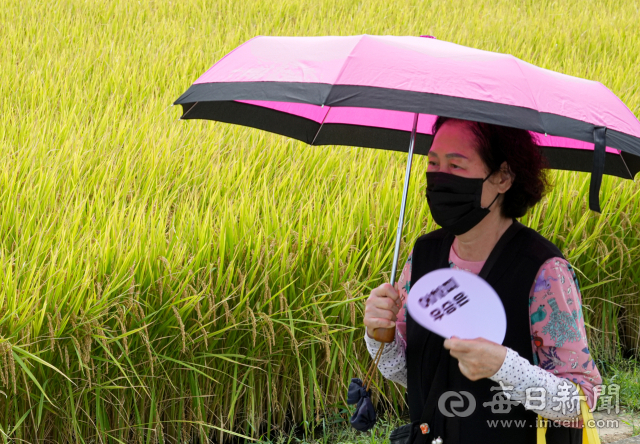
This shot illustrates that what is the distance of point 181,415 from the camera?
7.72 ft

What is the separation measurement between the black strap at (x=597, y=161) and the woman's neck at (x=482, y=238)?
204 millimetres

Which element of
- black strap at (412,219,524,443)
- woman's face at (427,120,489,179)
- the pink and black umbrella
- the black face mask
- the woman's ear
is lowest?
black strap at (412,219,524,443)

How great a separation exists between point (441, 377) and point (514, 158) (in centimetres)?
53

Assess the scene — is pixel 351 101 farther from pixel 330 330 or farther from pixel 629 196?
pixel 629 196

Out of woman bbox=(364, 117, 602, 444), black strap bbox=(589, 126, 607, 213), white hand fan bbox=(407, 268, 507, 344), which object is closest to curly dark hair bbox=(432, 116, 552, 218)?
woman bbox=(364, 117, 602, 444)

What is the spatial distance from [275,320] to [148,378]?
49 cm

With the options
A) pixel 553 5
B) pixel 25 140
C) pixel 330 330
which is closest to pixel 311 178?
pixel 330 330

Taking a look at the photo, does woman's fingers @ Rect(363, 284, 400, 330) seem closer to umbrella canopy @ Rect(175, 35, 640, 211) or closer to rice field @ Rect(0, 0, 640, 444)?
umbrella canopy @ Rect(175, 35, 640, 211)

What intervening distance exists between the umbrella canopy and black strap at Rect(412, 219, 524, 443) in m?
0.19

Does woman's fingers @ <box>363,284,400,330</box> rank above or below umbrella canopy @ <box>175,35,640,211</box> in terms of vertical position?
below

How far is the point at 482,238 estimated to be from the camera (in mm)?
1497

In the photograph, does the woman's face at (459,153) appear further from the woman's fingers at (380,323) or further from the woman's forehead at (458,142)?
the woman's fingers at (380,323)

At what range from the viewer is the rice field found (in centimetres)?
212

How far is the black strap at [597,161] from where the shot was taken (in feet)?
4.39
